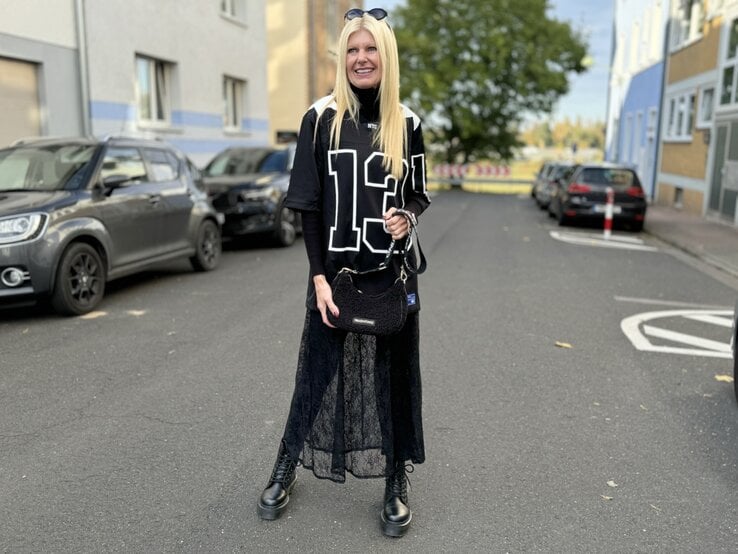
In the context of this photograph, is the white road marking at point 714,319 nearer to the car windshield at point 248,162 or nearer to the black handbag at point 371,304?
the black handbag at point 371,304

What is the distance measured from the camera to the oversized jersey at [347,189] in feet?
9.21

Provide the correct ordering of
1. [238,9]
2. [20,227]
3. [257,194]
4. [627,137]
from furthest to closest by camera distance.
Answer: [627,137], [238,9], [257,194], [20,227]

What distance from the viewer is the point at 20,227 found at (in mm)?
6379

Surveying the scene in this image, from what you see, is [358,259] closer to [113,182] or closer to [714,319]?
[113,182]

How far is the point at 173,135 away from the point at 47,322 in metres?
10.4

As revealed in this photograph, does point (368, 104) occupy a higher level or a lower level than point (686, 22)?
lower

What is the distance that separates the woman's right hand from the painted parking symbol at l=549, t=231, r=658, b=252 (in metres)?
11.3

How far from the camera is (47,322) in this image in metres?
6.65

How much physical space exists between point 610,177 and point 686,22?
8971 mm

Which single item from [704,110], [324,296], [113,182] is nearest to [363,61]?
[324,296]

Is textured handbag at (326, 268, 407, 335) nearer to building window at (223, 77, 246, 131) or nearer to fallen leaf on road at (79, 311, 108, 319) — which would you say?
fallen leaf on road at (79, 311, 108, 319)

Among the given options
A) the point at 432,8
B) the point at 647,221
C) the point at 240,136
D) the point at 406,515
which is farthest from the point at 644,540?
the point at 432,8

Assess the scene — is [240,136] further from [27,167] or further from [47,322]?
[47,322]

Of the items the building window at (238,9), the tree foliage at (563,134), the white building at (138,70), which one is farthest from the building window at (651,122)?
the tree foliage at (563,134)
